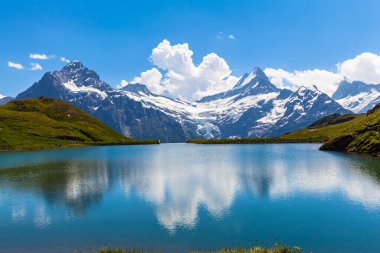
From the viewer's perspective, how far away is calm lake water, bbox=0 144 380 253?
125 feet

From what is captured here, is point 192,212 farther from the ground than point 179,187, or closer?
closer

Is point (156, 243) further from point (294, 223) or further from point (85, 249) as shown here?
point (294, 223)

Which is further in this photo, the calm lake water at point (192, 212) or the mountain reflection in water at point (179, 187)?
the mountain reflection in water at point (179, 187)

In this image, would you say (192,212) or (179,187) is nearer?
(192,212)

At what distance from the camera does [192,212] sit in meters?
50.8

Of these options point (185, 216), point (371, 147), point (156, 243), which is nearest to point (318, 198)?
point (185, 216)

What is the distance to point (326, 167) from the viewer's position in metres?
100

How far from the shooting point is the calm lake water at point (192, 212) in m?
38.2

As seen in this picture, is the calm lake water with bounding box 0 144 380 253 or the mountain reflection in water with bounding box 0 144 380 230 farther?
the mountain reflection in water with bounding box 0 144 380 230

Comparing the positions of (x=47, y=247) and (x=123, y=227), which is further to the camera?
(x=123, y=227)

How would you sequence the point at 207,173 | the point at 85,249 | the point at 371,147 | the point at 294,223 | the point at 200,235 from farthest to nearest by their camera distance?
the point at 371,147, the point at 207,173, the point at 294,223, the point at 200,235, the point at 85,249

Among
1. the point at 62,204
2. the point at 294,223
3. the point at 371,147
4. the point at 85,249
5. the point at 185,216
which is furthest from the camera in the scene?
the point at 371,147

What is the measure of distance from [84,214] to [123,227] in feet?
33.6

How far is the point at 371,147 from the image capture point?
138m
